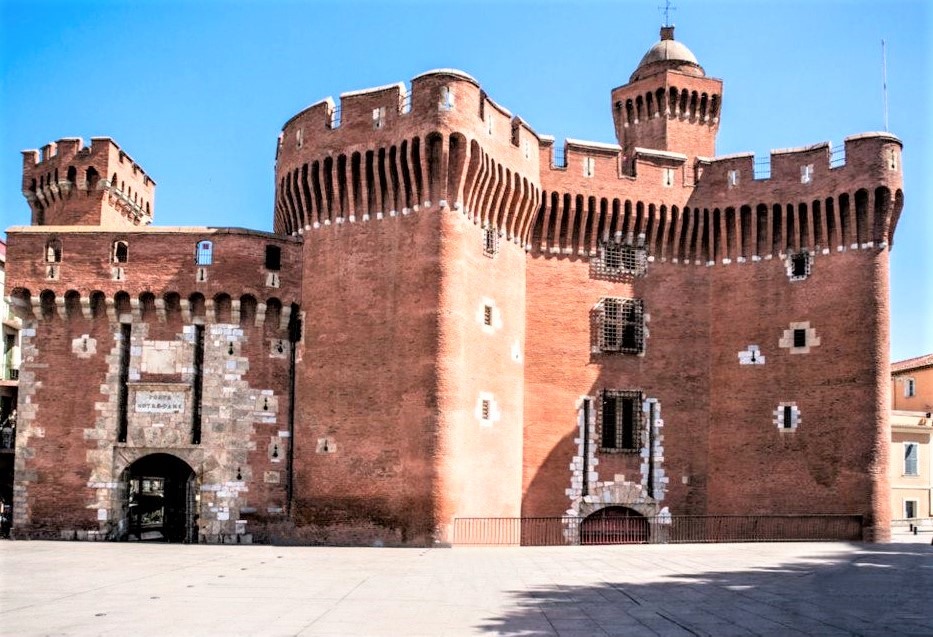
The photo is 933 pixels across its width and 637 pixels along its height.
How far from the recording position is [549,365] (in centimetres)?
3569

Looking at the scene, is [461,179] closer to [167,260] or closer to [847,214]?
[167,260]

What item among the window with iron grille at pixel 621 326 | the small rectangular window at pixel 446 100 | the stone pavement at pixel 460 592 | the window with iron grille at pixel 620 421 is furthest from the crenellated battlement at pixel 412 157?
the stone pavement at pixel 460 592

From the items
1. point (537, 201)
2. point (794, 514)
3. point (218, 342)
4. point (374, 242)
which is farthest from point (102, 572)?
point (794, 514)

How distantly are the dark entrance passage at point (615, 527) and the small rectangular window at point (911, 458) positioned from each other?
78.0 feet

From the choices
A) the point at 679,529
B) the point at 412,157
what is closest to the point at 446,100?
the point at 412,157

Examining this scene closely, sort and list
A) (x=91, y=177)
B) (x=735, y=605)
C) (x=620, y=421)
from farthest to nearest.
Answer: (x=91, y=177) < (x=620, y=421) < (x=735, y=605)

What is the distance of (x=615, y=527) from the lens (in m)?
35.5

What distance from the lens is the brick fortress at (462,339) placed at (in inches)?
1258

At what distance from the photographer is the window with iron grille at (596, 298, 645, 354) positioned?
1436 inches

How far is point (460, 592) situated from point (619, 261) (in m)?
20.2

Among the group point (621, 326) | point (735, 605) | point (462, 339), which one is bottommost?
point (735, 605)

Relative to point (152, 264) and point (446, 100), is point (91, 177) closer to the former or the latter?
point (152, 264)

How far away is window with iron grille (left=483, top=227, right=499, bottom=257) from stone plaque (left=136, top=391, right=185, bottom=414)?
38.3ft

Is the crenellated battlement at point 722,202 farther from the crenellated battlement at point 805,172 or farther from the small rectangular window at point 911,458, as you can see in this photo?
the small rectangular window at point 911,458
